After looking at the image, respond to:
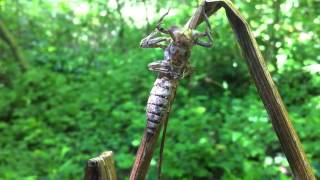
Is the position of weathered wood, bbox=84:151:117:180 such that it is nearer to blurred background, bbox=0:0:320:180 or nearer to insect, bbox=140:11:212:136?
insect, bbox=140:11:212:136

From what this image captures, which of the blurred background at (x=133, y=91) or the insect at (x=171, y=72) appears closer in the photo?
the insect at (x=171, y=72)

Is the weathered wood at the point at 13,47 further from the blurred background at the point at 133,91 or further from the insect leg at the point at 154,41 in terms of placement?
the insect leg at the point at 154,41

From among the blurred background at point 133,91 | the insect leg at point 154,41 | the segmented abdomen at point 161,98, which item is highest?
the insect leg at point 154,41

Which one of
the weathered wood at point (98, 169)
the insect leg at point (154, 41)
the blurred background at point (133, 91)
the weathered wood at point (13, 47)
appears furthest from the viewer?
the weathered wood at point (13, 47)

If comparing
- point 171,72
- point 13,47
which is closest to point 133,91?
point 13,47

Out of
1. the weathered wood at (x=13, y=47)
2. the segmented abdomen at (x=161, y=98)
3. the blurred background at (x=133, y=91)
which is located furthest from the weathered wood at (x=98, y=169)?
the weathered wood at (x=13, y=47)

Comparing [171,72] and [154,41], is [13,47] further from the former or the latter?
[171,72]

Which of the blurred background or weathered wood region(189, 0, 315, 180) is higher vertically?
weathered wood region(189, 0, 315, 180)

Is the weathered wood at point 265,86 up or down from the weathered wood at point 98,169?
up

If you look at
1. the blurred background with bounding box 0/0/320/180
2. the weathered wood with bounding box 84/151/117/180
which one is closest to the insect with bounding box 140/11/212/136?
the weathered wood with bounding box 84/151/117/180

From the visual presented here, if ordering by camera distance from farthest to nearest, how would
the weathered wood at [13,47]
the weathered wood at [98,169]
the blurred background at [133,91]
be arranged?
the weathered wood at [13,47] → the blurred background at [133,91] → the weathered wood at [98,169]

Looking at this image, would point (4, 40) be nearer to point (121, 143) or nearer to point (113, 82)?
point (113, 82)
